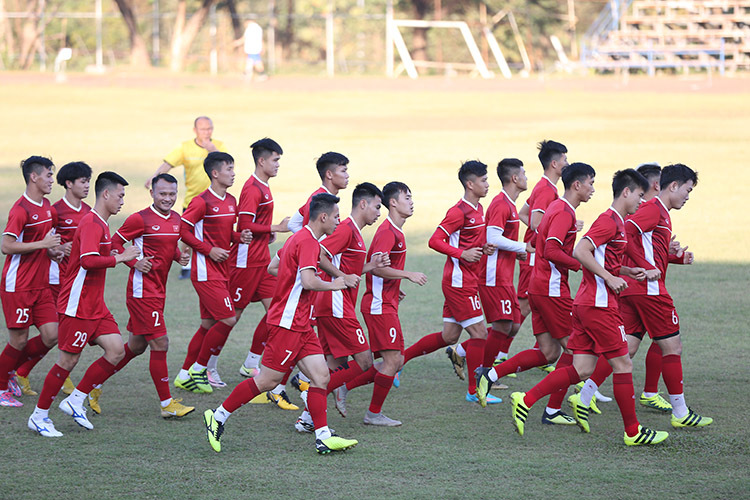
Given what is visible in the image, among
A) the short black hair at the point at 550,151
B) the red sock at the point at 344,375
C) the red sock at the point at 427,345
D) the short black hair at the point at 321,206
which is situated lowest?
the red sock at the point at 344,375

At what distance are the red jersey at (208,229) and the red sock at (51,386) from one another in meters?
1.64

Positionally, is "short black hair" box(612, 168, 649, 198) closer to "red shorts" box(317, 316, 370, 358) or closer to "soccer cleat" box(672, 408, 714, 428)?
"soccer cleat" box(672, 408, 714, 428)

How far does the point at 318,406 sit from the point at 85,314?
194cm

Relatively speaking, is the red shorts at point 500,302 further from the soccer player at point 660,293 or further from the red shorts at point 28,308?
the red shorts at point 28,308

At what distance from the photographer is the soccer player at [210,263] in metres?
8.30

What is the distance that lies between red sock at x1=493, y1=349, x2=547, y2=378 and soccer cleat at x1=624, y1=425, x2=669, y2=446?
4.18ft

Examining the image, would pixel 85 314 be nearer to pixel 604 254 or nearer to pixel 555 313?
pixel 555 313

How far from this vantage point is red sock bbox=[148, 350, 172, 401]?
7426mm

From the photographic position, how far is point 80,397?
23.5 feet

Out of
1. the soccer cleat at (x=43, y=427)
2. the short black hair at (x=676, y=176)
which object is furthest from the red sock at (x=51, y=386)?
the short black hair at (x=676, y=176)

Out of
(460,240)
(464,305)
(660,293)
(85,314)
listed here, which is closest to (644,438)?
(660,293)

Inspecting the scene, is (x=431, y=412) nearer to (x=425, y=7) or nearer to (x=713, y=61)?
(x=713, y=61)

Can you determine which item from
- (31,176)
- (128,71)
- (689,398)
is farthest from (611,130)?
(128,71)

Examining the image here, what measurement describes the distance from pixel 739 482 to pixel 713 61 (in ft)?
131
